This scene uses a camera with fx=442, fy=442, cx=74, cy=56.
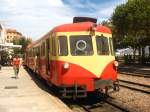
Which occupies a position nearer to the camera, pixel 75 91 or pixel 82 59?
pixel 75 91

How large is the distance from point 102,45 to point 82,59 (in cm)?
117

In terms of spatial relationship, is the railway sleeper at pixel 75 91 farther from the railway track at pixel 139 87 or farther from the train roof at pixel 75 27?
the railway track at pixel 139 87

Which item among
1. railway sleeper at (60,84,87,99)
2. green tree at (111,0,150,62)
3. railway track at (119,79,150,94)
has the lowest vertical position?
railway track at (119,79,150,94)

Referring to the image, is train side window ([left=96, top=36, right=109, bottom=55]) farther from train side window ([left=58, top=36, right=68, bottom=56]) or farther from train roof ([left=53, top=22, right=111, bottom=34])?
train side window ([left=58, top=36, right=68, bottom=56])

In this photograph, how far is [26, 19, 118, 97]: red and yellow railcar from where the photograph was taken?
51.1 feet

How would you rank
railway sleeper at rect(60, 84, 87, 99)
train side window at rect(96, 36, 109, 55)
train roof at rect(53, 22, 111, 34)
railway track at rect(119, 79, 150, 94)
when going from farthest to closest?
railway track at rect(119, 79, 150, 94) < train side window at rect(96, 36, 109, 55) < train roof at rect(53, 22, 111, 34) < railway sleeper at rect(60, 84, 87, 99)

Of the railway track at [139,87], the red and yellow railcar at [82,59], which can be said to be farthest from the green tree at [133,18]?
the red and yellow railcar at [82,59]

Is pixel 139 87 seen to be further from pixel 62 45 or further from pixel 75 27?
pixel 62 45

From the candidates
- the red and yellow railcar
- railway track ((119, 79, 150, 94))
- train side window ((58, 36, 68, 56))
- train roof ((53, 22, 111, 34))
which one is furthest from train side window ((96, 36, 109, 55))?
railway track ((119, 79, 150, 94))

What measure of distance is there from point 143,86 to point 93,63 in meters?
7.07

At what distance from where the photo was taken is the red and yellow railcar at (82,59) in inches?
613

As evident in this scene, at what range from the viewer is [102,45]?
1655cm

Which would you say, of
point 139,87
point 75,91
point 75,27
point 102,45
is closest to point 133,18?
point 139,87

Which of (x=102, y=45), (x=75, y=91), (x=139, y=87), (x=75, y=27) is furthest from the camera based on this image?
(x=139, y=87)
